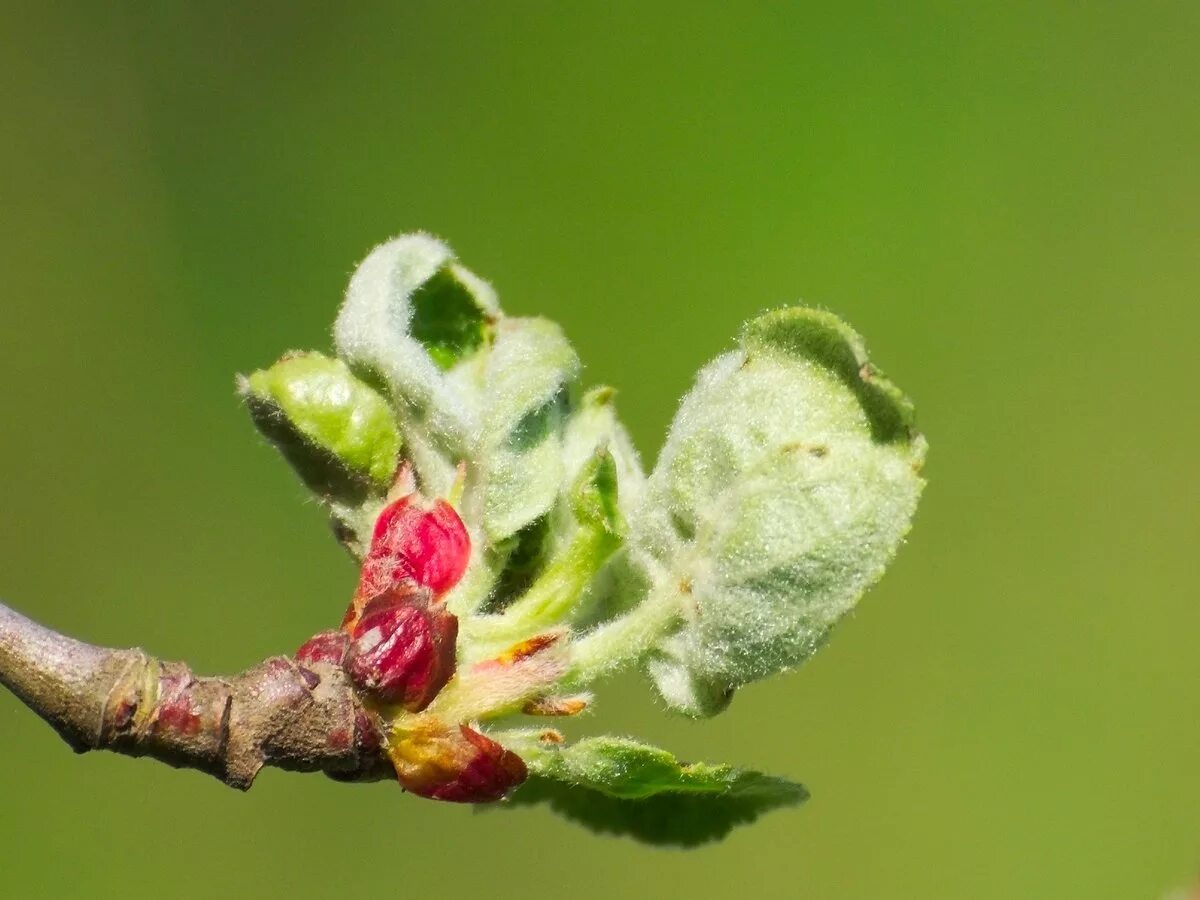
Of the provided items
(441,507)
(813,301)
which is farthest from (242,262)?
(441,507)

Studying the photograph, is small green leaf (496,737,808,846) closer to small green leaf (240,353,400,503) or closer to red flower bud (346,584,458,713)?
red flower bud (346,584,458,713)

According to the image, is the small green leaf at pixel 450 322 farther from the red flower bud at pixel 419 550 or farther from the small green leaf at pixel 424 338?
the red flower bud at pixel 419 550

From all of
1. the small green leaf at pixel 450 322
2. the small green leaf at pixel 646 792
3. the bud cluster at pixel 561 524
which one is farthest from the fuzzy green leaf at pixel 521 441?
the small green leaf at pixel 646 792

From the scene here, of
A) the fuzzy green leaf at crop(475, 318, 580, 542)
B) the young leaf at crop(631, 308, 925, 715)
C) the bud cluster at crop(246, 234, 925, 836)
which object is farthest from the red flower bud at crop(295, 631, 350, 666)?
the young leaf at crop(631, 308, 925, 715)

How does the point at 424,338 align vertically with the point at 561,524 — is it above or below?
above

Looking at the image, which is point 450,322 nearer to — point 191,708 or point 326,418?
point 326,418

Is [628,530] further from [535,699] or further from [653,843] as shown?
[653,843]

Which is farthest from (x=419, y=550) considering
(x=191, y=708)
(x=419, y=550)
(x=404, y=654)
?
(x=191, y=708)
